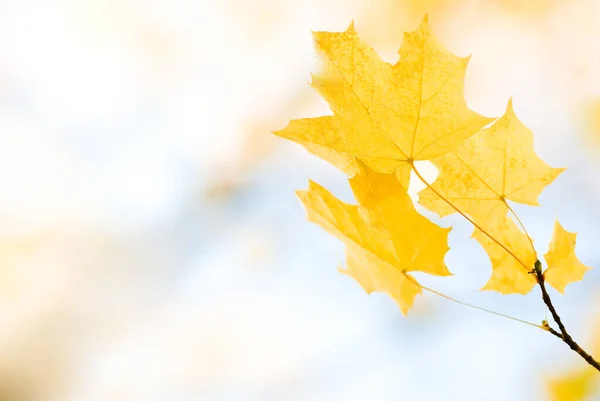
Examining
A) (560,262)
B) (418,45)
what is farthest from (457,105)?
(560,262)

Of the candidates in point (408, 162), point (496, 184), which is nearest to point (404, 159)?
point (408, 162)

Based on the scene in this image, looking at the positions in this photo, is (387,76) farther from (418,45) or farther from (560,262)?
(560,262)

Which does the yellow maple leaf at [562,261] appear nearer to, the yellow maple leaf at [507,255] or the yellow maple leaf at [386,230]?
the yellow maple leaf at [507,255]

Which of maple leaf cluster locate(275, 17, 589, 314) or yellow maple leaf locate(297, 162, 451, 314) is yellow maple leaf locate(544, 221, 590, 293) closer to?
maple leaf cluster locate(275, 17, 589, 314)

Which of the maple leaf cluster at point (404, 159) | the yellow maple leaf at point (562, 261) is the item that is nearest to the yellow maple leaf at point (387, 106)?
Answer: the maple leaf cluster at point (404, 159)

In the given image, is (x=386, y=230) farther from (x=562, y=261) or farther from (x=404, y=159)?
(x=562, y=261)

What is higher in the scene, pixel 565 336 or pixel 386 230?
pixel 386 230

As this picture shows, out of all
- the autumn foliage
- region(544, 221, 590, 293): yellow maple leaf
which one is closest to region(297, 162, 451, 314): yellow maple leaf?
the autumn foliage
